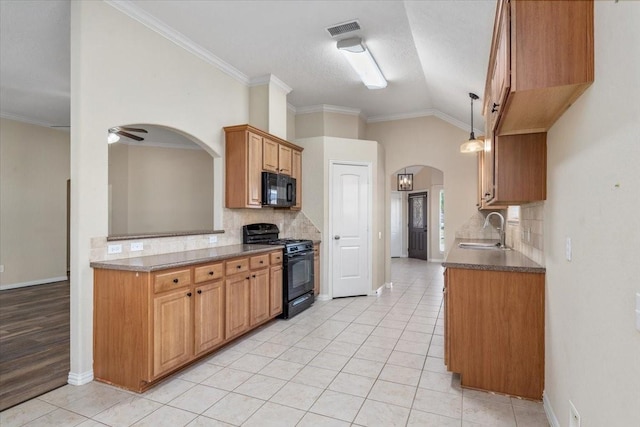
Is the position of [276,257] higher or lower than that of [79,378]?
higher

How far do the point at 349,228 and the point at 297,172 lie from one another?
3.99ft

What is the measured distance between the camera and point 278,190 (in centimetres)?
462

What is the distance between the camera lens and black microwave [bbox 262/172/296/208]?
4344 mm

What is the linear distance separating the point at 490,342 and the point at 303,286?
2601 millimetres

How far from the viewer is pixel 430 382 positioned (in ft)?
8.61

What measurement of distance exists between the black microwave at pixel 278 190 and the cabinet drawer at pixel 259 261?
81cm

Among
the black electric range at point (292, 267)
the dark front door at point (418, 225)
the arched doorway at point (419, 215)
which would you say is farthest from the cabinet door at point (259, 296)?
the dark front door at point (418, 225)

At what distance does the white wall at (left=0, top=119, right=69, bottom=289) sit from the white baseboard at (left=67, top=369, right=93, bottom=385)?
458cm

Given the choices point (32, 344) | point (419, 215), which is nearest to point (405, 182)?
point (419, 215)

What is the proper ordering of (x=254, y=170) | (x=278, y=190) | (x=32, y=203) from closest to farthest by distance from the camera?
(x=254, y=170) → (x=278, y=190) → (x=32, y=203)

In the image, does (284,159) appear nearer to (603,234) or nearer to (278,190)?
(278,190)

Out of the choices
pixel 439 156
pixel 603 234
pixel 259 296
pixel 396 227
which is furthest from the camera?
pixel 396 227

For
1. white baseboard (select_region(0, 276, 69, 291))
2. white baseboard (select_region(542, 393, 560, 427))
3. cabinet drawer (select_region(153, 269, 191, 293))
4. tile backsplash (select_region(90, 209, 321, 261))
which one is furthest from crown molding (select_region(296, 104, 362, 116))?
white baseboard (select_region(0, 276, 69, 291))

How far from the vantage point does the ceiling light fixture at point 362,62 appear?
12.0 ft
